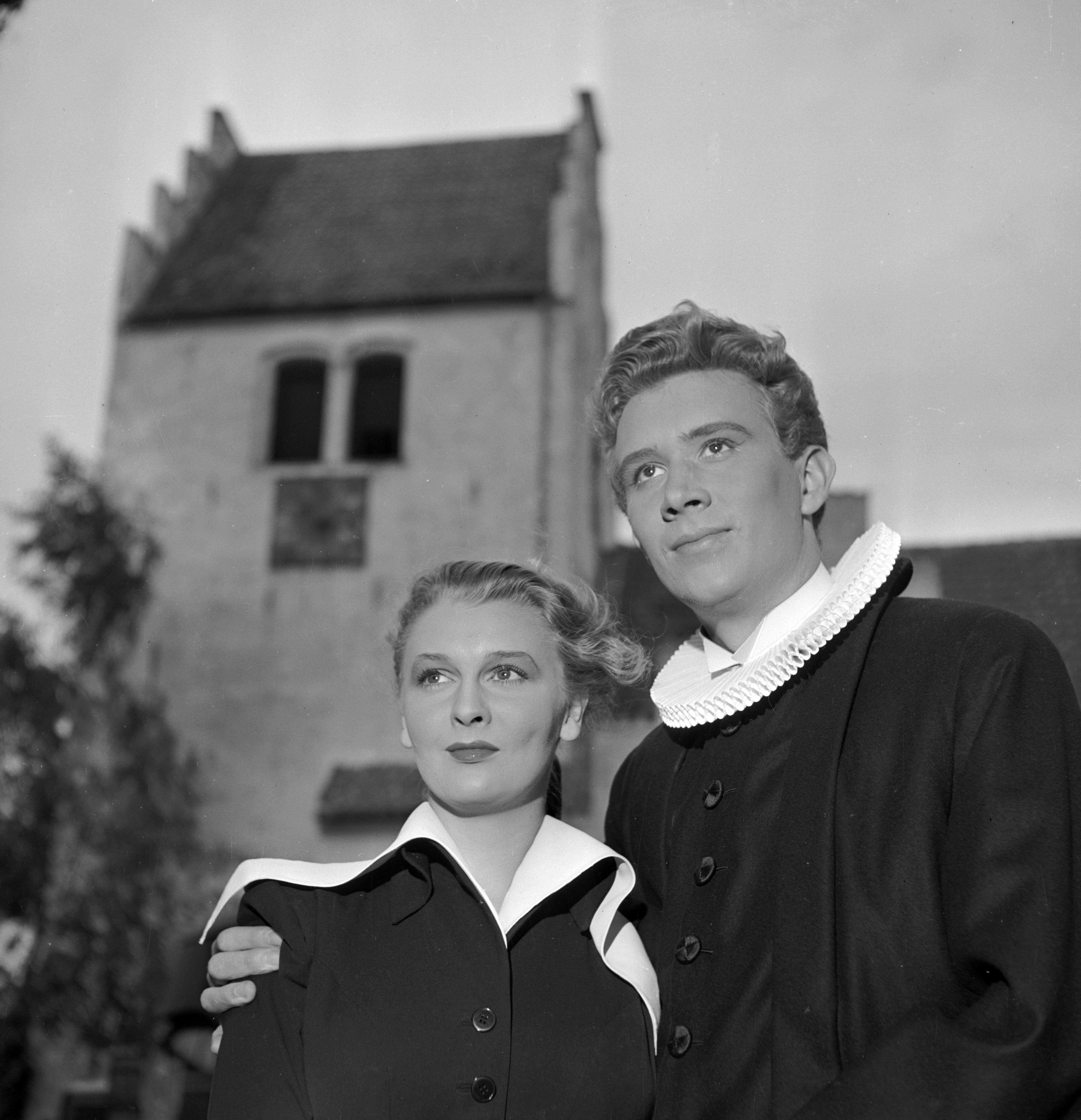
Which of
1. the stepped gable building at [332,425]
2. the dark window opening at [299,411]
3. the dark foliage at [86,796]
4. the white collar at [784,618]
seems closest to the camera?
the white collar at [784,618]

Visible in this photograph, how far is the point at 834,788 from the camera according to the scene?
6.60 feet

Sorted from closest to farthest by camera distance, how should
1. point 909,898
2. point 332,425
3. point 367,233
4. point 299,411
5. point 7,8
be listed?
point 909,898 → point 7,8 → point 332,425 → point 299,411 → point 367,233

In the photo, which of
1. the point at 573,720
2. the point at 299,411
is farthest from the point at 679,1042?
the point at 299,411

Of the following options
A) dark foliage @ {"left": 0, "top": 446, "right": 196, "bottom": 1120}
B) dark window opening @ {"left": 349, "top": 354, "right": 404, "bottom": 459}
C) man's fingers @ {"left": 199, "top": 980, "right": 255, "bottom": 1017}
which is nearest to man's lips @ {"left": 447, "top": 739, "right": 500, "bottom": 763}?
man's fingers @ {"left": 199, "top": 980, "right": 255, "bottom": 1017}

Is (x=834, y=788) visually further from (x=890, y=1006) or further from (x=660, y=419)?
(x=660, y=419)

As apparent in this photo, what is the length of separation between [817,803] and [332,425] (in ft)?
46.0

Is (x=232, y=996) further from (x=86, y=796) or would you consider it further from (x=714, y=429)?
(x=86, y=796)

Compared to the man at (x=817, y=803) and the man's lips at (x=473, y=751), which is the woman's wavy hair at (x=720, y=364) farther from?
the man's lips at (x=473, y=751)

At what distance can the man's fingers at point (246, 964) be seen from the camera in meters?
2.12

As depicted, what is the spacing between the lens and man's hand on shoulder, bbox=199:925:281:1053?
2.11m

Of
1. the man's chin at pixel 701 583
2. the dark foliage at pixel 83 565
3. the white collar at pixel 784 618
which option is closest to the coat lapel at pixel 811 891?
the white collar at pixel 784 618

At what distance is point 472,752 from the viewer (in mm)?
2223

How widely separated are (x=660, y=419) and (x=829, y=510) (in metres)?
8.18

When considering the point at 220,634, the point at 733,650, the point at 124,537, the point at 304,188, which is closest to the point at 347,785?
the point at 220,634
